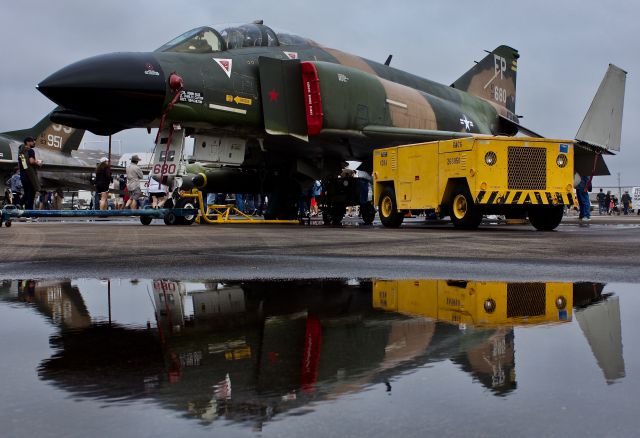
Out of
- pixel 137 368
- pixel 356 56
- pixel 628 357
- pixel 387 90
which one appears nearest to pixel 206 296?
pixel 137 368

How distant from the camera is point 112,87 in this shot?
10539 millimetres

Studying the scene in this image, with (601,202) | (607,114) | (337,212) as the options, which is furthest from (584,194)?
(601,202)

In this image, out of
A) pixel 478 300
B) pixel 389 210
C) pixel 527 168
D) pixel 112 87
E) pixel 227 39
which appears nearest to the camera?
pixel 478 300

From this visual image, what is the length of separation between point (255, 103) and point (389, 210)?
3422mm

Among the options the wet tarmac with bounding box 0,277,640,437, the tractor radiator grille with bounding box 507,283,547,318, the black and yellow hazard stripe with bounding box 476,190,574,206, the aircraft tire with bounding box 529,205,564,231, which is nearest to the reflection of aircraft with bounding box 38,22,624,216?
the aircraft tire with bounding box 529,205,564,231

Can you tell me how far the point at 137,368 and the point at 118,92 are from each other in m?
9.60

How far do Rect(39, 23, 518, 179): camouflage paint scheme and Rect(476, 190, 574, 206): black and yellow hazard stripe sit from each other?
12.5 ft

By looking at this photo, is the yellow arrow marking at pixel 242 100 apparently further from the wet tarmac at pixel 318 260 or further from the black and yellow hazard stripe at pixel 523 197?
the wet tarmac at pixel 318 260

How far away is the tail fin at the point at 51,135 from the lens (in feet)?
91.4

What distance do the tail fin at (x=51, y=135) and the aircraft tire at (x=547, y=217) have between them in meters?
21.8

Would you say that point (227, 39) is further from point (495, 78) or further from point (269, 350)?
point (495, 78)

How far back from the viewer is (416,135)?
579 inches

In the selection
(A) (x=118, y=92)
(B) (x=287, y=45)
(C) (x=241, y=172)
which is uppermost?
(B) (x=287, y=45)

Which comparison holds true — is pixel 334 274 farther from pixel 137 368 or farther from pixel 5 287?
pixel 137 368
